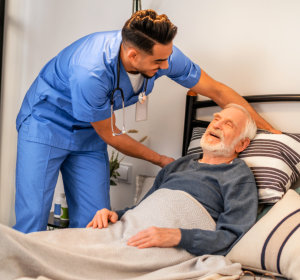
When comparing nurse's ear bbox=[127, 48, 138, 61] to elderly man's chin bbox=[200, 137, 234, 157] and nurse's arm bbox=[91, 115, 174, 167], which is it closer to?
nurse's arm bbox=[91, 115, 174, 167]

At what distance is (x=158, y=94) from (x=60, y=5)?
0.90 m

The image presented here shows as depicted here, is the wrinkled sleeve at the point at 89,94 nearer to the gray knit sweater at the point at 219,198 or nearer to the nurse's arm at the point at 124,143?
the nurse's arm at the point at 124,143

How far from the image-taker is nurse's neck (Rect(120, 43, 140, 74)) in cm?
154

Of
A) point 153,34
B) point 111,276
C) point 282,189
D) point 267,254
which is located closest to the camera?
point 111,276

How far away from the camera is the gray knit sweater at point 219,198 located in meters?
1.37

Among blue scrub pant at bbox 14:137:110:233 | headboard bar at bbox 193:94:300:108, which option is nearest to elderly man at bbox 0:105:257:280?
headboard bar at bbox 193:94:300:108

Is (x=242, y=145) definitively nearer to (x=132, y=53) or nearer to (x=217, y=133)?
(x=217, y=133)

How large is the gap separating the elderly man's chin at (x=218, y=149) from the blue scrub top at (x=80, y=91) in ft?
1.09

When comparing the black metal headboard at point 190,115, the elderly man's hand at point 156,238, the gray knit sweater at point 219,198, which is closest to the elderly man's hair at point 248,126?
the gray knit sweater at point 219,198

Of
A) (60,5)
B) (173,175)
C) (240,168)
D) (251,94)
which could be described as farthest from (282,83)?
(60,5)

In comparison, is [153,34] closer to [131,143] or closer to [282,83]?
[131,143]

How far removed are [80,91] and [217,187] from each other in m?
0.64

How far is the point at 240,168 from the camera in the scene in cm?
159

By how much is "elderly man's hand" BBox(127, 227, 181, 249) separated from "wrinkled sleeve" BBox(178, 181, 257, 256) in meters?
0.03
